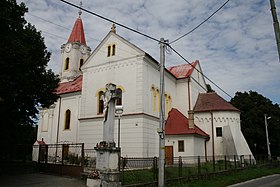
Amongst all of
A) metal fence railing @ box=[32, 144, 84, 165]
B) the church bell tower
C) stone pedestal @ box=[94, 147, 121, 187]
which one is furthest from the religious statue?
the church bell tower

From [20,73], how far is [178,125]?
16623 mm

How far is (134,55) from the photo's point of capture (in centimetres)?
2461

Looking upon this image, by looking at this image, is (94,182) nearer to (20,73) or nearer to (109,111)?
(109,111)

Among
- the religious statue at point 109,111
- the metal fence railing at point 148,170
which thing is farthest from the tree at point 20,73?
the metal fence railing at point 148,170

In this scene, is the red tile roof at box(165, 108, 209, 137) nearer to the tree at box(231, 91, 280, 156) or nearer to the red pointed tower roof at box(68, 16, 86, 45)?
the tree at box(231, 91, 280, 156)

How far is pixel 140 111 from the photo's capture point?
22969mm

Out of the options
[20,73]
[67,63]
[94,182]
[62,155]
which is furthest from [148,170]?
[67,63]

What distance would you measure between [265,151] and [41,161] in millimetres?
35982

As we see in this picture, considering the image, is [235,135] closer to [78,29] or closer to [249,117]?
[249,117]

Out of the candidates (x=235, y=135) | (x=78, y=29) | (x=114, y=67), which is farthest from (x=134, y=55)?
(x=78, y=29)

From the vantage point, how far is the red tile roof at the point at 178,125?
2572cm

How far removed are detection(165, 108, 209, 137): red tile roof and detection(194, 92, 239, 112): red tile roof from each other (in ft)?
9.09

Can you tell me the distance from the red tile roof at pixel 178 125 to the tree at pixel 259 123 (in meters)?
15.8

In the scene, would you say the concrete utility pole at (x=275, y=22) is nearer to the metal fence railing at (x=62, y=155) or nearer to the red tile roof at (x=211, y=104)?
the metal fence railing at (x=62, y=155)
